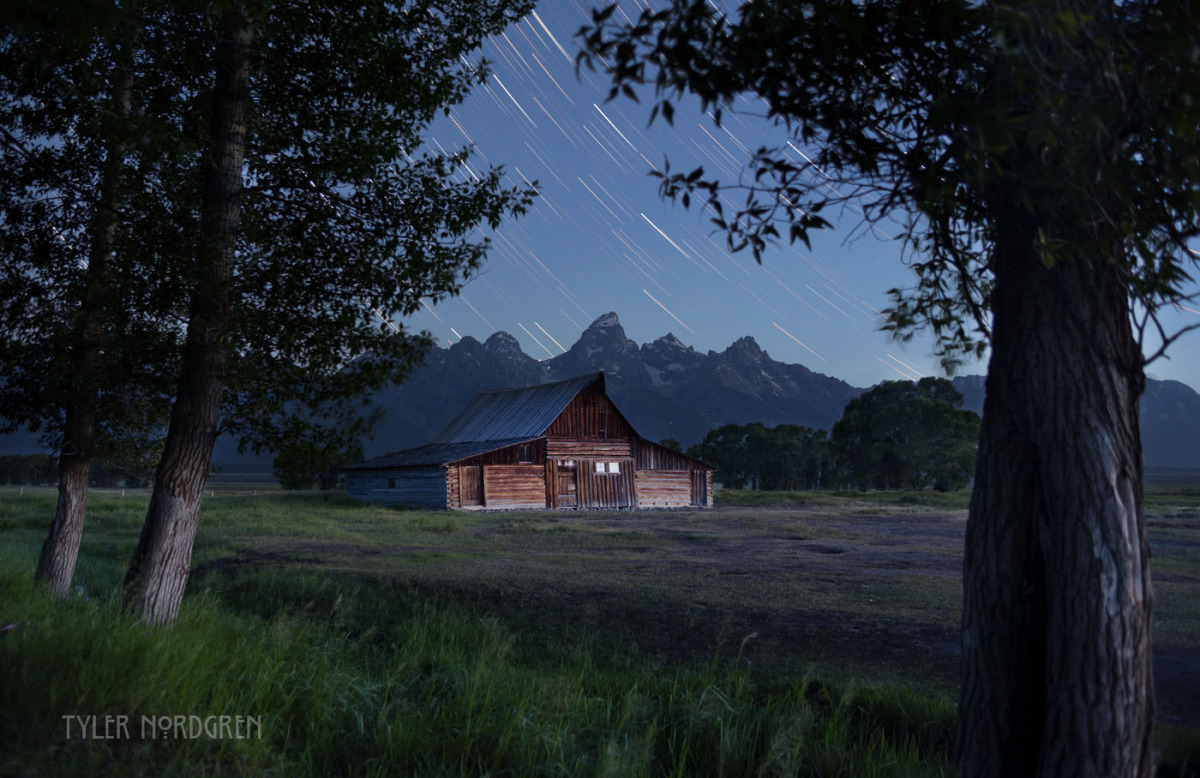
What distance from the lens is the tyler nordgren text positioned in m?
3.32

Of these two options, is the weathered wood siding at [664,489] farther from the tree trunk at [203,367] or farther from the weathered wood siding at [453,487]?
the tree trunk at [203,367]

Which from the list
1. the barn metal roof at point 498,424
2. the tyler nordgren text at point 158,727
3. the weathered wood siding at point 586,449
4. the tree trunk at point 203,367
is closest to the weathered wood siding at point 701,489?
the weathered wood siding at point 586,449

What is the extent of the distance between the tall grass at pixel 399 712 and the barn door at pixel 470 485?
3082cm

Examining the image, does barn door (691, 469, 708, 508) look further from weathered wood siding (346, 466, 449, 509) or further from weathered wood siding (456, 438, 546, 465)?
weathered wood siding (346, 466, 449, 509)

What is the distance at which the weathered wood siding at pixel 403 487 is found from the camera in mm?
37562

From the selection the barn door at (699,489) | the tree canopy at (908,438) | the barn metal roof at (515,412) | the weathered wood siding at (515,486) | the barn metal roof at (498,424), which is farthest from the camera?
the tree canopy at (908,438)

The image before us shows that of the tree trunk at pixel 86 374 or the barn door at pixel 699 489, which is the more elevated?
the tree trunk at pixel 86 374

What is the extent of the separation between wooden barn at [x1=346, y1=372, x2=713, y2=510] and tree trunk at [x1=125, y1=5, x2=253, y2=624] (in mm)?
30191

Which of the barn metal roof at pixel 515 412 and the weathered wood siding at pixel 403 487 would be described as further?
the barn metal roof at pixel 515 412

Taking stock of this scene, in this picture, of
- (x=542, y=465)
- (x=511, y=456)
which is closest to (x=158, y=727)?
(x=511, y=456)

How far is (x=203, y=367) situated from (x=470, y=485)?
31285 millimetres

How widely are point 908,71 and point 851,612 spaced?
820cm

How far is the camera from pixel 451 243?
25.4ft

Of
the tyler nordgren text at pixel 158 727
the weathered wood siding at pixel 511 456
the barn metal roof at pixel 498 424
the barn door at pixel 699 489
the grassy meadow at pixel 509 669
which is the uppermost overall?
the barn metal roof at pixel 498 424
